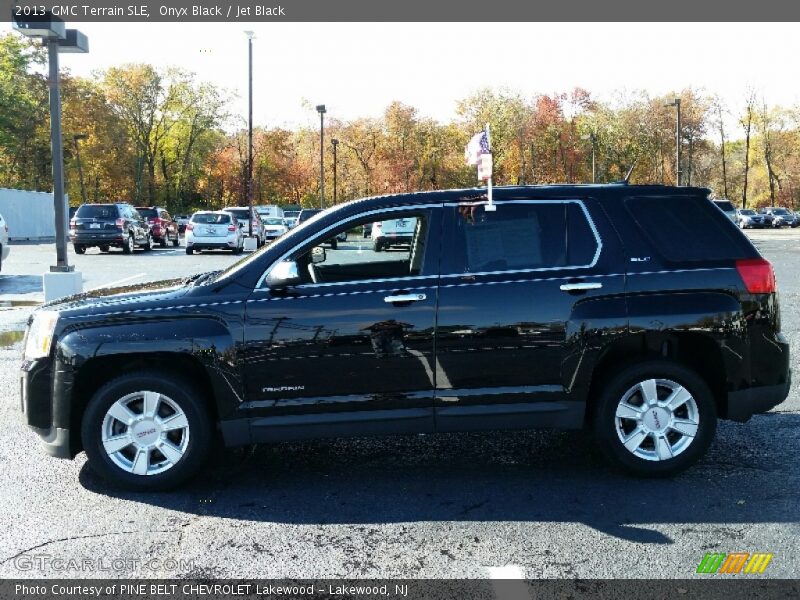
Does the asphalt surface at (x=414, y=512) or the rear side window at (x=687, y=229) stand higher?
the rear side window at (x=687, y=229)

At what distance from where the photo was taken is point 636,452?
17.3 ft

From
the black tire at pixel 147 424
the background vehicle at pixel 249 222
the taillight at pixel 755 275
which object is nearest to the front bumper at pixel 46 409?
the black tire at pixel 147 424

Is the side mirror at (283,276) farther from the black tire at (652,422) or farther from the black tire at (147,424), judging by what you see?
the black tire at (652,422)

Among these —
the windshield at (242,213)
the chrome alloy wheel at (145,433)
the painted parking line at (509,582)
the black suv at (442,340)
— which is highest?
the windshield at (242,213)

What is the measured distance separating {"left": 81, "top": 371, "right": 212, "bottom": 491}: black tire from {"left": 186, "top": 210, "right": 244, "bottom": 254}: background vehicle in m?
26.0

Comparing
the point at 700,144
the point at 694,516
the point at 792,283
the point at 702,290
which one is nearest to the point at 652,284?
the point at 702,290

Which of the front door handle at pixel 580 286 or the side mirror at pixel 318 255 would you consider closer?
the front door handle at pixel 580 286

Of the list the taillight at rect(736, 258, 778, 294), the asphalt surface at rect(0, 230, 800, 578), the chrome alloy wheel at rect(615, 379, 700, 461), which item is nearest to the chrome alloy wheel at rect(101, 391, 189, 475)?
the asphalt surface at rect(0, 230, 800, 578)

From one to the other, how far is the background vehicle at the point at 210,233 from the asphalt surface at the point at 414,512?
2450 cm

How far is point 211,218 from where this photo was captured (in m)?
30.9

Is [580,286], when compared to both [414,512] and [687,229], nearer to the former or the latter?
[687,229]

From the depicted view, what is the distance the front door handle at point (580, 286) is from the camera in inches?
204

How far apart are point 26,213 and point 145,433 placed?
49.2m

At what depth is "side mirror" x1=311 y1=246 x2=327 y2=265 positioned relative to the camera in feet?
17.9
